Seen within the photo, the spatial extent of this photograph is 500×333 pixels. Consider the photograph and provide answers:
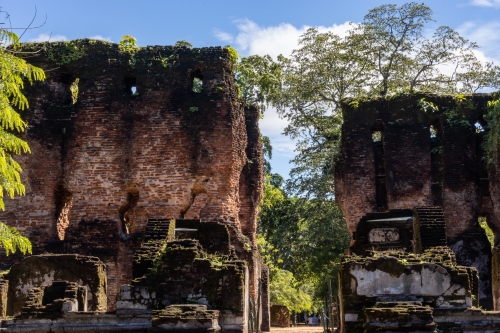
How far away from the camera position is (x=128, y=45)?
55.2ft

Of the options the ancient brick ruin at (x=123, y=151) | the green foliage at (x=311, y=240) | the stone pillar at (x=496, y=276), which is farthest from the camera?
the green foliage at (x=311, y=240)

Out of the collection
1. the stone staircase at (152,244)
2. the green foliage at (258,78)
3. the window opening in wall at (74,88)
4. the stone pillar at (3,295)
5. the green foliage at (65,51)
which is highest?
the green foliage at (258,78)

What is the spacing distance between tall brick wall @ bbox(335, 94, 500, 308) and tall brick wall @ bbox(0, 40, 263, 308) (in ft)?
11.8

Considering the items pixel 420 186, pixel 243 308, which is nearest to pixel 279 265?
pixel 420 186

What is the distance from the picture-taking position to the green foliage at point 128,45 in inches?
658

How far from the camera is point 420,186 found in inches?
709

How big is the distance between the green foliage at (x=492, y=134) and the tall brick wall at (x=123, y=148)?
21.2ft

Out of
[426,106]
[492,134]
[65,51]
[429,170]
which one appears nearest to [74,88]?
[65,51]

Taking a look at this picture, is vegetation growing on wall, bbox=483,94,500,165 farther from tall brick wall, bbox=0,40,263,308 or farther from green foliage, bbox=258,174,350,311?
tall brick wall, bbox=0,40,263,308

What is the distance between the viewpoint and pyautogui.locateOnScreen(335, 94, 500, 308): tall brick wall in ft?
58.3

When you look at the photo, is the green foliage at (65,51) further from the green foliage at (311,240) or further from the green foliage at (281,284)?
the green foliage at (281,284)

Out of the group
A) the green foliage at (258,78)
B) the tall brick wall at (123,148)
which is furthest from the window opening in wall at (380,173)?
the green foliage at (258,78)

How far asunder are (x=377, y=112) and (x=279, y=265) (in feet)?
34.5

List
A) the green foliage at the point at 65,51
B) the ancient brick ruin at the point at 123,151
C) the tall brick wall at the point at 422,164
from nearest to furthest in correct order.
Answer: the ancient brick ruin at the point at 123,151, the green foliage at the point at 65,51, the tall brick wall at the point at 422,164
